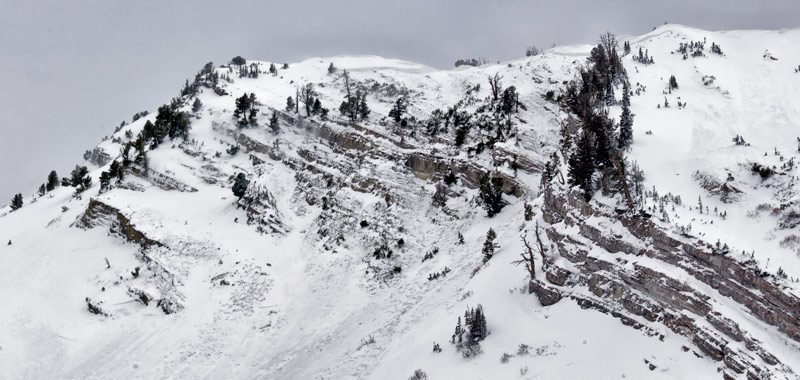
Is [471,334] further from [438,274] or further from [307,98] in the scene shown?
[307,98]

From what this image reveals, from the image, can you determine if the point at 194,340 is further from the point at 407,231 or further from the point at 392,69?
the point at 392,69

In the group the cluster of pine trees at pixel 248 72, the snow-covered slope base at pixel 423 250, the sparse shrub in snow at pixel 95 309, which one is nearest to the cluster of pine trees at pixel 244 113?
the snow-covered slope base at pixel 423 250

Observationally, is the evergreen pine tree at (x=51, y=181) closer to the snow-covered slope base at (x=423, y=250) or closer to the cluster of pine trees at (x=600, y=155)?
the snow-covered slope base at (x=423, y=250)

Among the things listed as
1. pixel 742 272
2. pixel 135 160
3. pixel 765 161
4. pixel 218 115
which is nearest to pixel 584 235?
pixel 742 272

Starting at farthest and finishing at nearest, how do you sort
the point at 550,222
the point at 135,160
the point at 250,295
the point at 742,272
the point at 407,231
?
the point at 135,160
the point at 407,231
the point at 250,295
the point at 550,222
the point at 742,272

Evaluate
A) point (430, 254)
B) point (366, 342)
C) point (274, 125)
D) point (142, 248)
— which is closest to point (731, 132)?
point (430, 254)

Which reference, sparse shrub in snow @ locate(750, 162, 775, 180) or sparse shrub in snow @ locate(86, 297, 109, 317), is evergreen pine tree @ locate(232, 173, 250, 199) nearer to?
sparse shrub in snow @ locate(86, 297, 109, 317)

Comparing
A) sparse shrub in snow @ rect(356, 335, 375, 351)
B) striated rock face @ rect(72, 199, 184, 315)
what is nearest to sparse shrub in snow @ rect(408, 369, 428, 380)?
sparse shrub in snow @ rect(356, 335, 375, 351)
